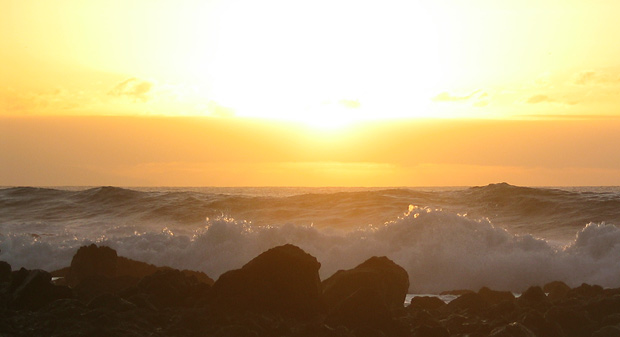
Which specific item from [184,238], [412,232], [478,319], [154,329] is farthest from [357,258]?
[154,329]

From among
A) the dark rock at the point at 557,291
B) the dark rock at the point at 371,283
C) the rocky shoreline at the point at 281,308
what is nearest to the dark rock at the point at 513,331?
the rocky shoreline at the point at 281,308

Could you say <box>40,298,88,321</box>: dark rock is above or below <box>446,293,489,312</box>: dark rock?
above

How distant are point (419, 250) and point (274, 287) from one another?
10354mm

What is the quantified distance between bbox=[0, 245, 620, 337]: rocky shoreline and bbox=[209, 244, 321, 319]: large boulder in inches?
0.7

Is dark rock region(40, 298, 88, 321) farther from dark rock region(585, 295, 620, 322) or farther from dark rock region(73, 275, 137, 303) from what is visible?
dark rock region(585, 295, 620, 322)

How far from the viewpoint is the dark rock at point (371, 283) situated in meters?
11.8

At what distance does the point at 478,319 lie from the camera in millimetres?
11203

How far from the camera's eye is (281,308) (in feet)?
35.9

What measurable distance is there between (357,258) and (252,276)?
10.3m

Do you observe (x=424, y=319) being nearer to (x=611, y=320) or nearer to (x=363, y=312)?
(x=363, y=312)

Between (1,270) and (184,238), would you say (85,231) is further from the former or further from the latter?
(1,270)

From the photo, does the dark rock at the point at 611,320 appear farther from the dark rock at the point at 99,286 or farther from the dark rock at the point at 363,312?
the dark rock at the point at 99,286

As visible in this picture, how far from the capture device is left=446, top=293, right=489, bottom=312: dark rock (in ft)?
39.9

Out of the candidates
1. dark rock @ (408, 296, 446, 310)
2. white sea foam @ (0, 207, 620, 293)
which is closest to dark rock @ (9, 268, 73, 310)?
dark rock @ (408, 296, 446, 310)
